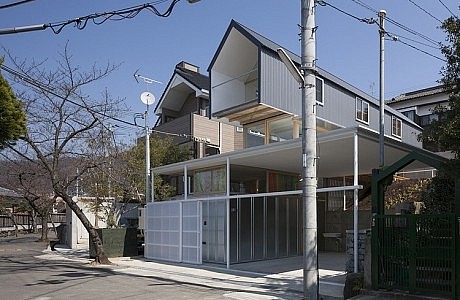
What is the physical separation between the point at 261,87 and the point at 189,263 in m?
6.98

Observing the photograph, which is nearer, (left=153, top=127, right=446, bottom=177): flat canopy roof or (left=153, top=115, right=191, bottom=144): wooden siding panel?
(left=153, top=127, right=446, bottom=177): flat canopy roof

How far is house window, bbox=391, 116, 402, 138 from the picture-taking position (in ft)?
82.3

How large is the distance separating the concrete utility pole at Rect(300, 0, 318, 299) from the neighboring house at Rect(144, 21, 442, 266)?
17.4 ft

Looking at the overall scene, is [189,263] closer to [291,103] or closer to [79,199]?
[291,103]

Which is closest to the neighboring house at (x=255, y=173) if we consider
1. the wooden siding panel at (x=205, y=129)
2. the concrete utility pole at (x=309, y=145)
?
the wooden siding panel at (x=205, y=129)

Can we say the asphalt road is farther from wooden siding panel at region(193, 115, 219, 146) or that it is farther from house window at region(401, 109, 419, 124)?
house window at region(401, 109, 419, 124)

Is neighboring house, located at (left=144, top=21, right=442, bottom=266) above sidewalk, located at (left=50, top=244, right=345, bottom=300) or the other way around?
above

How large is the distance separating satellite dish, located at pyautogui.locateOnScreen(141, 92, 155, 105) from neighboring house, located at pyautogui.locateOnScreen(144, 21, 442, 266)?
122 inches

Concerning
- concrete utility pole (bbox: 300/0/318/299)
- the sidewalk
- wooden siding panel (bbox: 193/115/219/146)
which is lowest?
the sidewalk

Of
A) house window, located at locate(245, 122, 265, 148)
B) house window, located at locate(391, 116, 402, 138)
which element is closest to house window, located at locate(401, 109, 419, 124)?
house window, located at locate(391, 116, 402, 138)

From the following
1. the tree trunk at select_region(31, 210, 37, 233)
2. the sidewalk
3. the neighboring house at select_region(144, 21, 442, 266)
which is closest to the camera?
the sidewalk

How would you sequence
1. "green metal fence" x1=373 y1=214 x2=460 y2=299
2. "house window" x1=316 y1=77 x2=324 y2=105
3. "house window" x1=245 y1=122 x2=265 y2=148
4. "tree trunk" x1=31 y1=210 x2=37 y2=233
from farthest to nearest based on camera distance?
1. "tree trunk" x1=31 y1=210 x2=37 y2=233
2. "house window" x1=245 y1=122 x2=265 y2=148
3. "house window" x1=316 y1=77 x2=324 y2=105
4. "green metal fence" x1=373 y1=214 x2=460 y2=299

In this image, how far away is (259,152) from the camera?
14.4m

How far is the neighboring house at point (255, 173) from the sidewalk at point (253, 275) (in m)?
0.87
